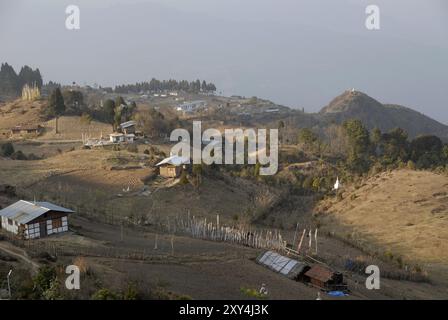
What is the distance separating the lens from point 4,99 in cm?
7144

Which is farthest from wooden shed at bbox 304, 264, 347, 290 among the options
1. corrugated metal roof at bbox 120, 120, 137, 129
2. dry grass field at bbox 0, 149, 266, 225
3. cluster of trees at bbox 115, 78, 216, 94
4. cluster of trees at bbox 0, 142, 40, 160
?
cluster of trees at bbox 115, 78, 216, 94

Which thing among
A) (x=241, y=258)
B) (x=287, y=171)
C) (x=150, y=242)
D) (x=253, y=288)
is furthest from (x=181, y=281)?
(x=287, y=171)

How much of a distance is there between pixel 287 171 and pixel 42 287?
31037mm

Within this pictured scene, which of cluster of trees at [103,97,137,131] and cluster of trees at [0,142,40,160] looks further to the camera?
cluster of trees at [103,97,137,131]

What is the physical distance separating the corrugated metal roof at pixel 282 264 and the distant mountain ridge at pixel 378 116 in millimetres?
58005

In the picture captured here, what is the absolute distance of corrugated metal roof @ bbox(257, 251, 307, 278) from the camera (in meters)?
16.0

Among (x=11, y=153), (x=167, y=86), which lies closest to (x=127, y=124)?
(x=11, y=153)

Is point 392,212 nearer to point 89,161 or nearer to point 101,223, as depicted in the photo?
point 101,223

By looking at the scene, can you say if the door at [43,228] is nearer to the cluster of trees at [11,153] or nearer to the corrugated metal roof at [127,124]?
the cluster of trees at [11,153]

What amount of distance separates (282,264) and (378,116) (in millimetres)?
67064

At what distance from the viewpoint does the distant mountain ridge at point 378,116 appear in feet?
253

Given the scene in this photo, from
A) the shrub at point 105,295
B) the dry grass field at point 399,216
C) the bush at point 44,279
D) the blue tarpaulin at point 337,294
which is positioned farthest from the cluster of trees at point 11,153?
the shrub at point 105,295

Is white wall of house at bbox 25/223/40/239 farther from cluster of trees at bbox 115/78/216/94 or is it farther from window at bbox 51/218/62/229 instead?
cluster of trees at bbox 115/78/216/94

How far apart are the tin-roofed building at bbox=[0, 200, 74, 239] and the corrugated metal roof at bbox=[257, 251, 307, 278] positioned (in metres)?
7.48
